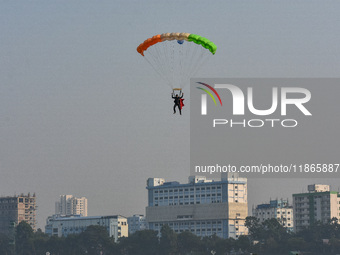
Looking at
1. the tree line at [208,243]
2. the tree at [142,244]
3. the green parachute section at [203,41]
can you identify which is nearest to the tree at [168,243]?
the tree line at [208,243]

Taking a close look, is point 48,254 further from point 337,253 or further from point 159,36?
point 159,36

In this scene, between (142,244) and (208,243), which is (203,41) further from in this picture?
(142,244)

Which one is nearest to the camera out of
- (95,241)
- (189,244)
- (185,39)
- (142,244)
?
(185,39)

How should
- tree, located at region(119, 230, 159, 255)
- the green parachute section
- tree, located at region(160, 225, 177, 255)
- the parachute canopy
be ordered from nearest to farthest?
the green parachute section < the parachute canopy < tree, located at region(160, 225, 177, 255) < tree, located at region(119, 230, 159, 255)

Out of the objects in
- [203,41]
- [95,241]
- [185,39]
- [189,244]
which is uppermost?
[185,39]

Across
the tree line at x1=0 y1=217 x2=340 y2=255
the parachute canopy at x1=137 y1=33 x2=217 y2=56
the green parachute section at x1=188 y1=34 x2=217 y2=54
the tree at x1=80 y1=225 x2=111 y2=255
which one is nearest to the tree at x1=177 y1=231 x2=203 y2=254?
the tree line at x1=0 y1=217 x2=340 y2=255

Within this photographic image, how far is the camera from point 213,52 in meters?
73.8

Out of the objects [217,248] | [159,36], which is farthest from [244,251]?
[159,36]

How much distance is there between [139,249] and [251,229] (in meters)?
28.5

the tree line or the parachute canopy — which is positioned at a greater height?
the parachute canopy

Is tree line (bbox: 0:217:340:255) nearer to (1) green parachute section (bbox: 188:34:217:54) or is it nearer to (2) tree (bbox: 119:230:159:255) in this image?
(2) tree (bbox: 119:230:159:255)

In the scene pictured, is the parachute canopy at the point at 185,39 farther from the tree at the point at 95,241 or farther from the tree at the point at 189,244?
the tree at the point at 95,241

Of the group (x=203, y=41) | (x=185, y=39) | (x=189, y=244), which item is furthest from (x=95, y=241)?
(x=203, y=41)

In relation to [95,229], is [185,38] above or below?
above
